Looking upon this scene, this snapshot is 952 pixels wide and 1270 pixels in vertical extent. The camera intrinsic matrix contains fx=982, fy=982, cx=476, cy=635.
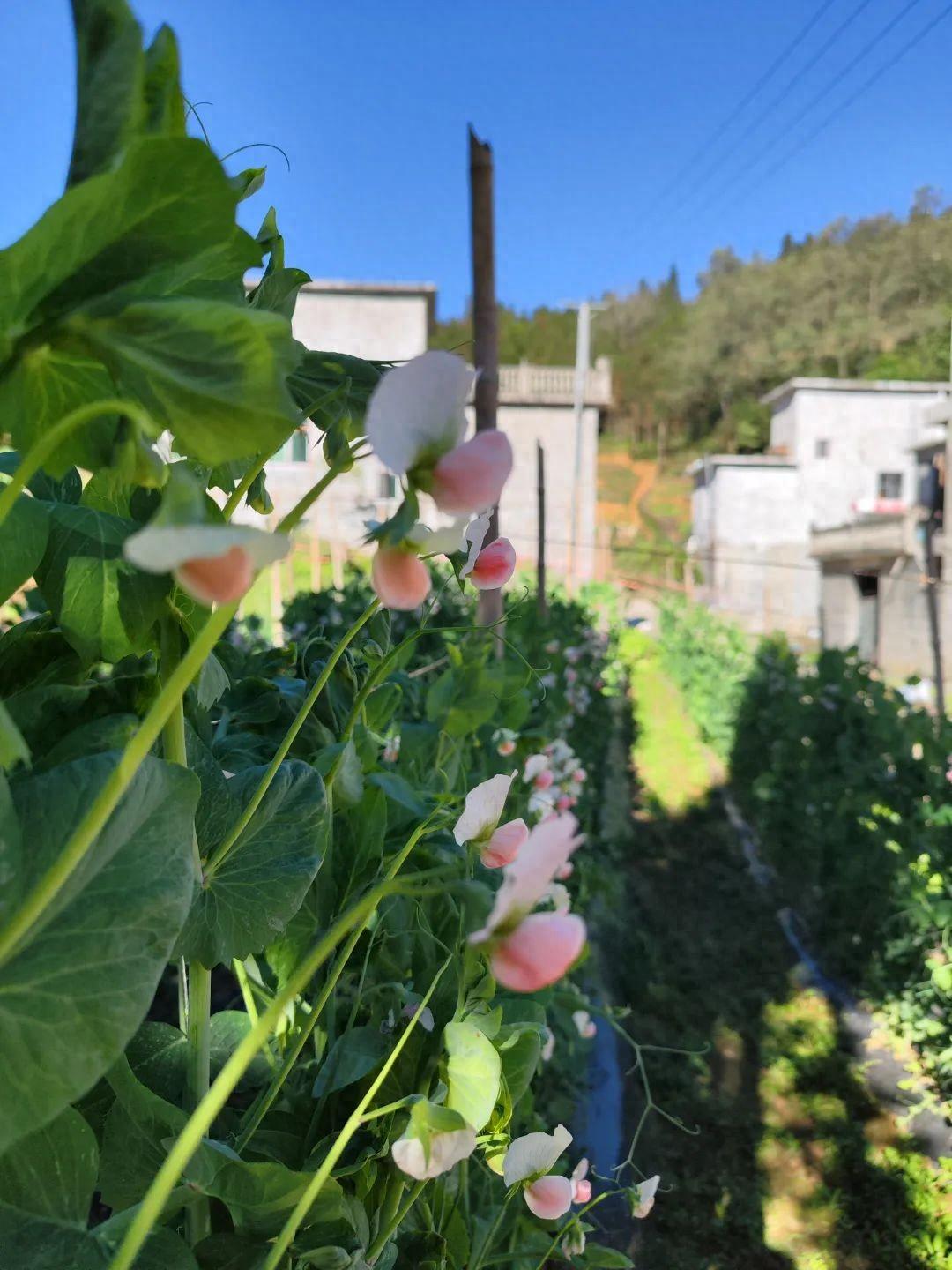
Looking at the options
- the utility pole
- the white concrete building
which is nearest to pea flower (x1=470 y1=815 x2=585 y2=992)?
the utility pole

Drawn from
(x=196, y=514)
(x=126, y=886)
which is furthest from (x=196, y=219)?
(x=126, y=886)

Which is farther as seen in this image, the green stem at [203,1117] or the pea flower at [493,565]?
the pea flower at [493,565]

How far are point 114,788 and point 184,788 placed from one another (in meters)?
0.10

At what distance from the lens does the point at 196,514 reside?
0.33 metres

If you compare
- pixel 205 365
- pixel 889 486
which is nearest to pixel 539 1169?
pixel 205 365

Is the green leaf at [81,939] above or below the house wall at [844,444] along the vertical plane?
below

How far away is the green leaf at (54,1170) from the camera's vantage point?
47 centimetres

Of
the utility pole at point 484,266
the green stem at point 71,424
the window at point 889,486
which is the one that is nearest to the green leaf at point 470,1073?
the green stem at point 71,424

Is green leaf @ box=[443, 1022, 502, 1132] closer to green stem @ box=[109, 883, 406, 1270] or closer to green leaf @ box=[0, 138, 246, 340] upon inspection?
green stem @ box=[109, 883, 406, 1270]

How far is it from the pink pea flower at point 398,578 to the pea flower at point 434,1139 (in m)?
0.29

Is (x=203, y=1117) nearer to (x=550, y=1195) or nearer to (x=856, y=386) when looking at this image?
(x=550, y=1195)

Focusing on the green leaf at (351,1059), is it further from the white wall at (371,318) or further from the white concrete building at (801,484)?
the white concrete building at (801,484)

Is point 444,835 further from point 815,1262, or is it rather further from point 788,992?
point 788,992

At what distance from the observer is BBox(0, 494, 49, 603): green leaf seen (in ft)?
1.50
